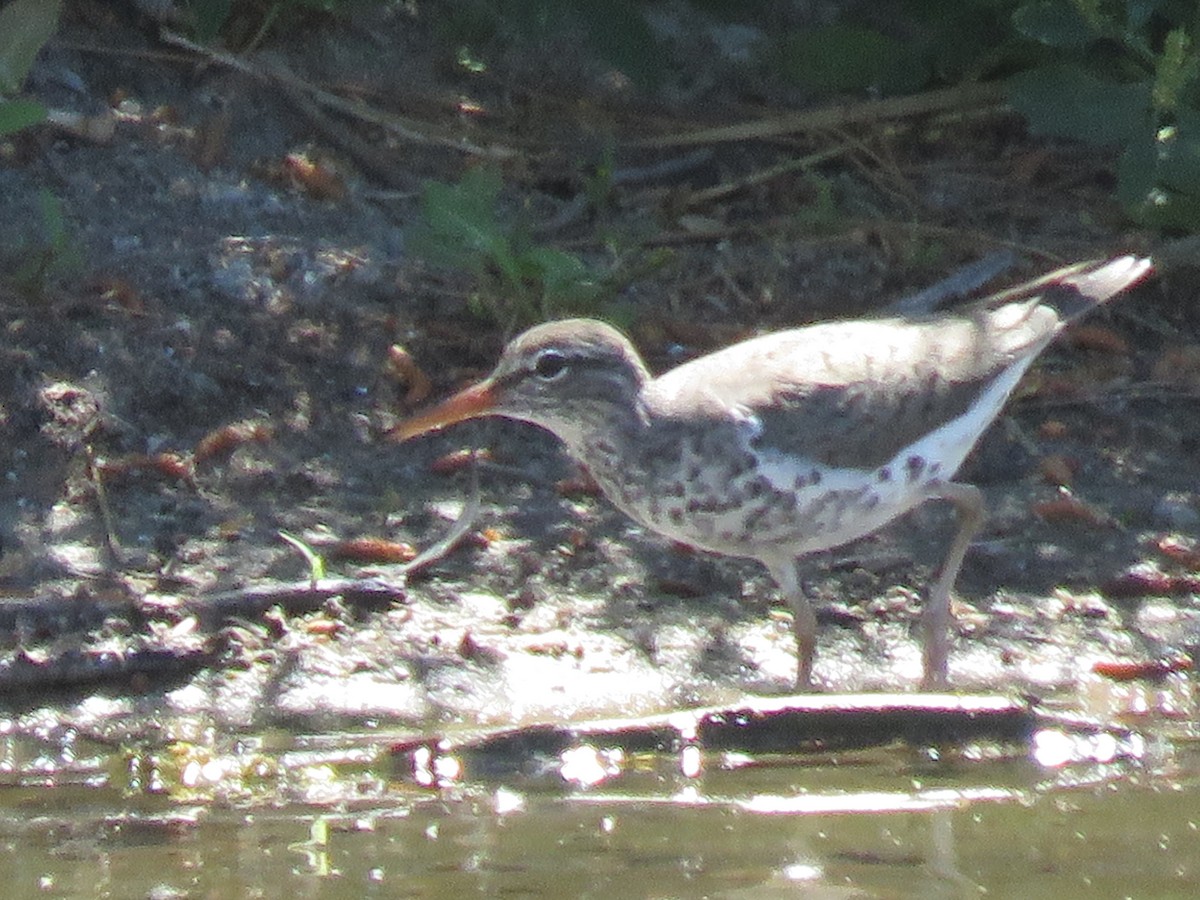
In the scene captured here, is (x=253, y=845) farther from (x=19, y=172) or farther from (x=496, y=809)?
(x=19, y=172)

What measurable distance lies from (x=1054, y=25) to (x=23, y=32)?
11.3ft

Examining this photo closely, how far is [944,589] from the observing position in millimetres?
6043

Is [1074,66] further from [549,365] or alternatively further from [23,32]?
[23,32]

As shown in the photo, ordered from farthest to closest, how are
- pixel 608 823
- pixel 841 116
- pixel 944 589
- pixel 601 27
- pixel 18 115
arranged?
pixel 841 116
pixel 601 27
pixel 18 115
pixel 944 589
pixel 608 823

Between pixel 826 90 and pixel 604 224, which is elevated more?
pixel 826 90

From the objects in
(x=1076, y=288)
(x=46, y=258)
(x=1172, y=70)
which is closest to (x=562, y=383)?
(x=1076, y=288)

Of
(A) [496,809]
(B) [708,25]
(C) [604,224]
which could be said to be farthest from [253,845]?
(B) [708,25]

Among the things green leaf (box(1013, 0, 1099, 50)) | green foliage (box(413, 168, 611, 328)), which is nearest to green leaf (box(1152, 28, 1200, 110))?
green leaf (box(1013, 0, 1099, 50))

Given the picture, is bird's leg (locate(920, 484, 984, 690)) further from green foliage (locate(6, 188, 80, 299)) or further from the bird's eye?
green foliage (locate(6, 188, 80, 299))

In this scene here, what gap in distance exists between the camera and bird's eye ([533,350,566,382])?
5.92 meters

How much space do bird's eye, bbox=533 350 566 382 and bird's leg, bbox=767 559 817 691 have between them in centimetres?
78

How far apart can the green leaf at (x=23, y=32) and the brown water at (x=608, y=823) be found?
2.66m

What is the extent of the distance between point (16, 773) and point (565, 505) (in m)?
2.03

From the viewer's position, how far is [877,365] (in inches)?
244
